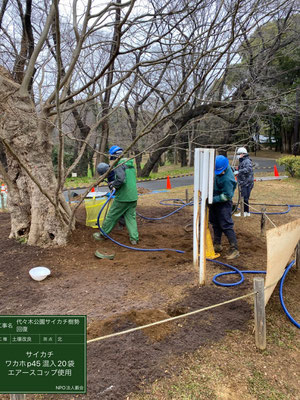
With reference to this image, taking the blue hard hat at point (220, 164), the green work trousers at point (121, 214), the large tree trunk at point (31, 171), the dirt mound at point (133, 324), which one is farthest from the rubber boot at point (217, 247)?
the large tree trunk at point (31, 171)

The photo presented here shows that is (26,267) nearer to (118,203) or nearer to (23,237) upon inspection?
(23,237)

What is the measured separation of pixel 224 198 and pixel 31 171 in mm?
3055

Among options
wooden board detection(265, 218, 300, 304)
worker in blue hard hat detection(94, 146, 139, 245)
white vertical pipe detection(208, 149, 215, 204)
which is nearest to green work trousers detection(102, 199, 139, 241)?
worker in blue hard hat detection(94, 146, 139, 245)

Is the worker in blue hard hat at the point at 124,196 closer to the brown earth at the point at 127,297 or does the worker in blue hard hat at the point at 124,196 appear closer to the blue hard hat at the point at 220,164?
the brown earth at the point at 127,297

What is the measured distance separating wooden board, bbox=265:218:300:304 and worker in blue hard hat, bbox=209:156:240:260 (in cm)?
133

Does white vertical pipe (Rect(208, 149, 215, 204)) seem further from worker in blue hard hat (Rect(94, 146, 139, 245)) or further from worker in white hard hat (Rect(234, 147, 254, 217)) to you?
worker in white hard hat (Rect(234, 147, 254, 217))

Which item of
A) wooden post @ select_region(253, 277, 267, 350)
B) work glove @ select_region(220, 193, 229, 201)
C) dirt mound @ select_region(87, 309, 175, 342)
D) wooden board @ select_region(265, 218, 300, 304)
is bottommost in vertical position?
dirt mound @ select_region(87, 309, 175, 342)

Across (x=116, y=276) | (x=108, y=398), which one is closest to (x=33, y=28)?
(x=116, y=276)

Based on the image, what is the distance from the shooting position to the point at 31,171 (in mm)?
4883

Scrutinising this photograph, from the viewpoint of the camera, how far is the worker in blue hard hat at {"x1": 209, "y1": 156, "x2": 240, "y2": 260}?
442 centimetres

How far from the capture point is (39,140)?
A: 4.89 metres

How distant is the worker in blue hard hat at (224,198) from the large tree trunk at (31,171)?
7.88 feet

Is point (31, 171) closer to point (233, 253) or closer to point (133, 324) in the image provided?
point (133, 324)

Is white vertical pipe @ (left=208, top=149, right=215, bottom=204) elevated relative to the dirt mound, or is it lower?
elevated
